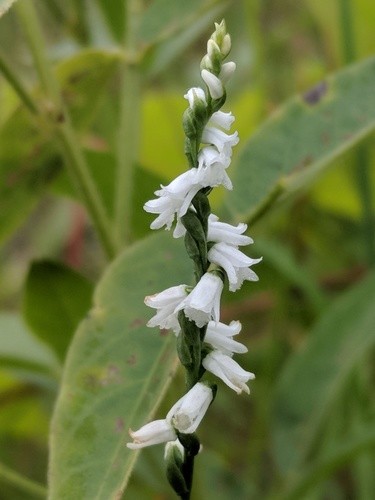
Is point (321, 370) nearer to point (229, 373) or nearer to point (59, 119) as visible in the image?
point (59, 119)

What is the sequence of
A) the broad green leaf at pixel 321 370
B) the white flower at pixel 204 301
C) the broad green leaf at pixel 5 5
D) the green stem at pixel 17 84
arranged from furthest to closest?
the broad green leaf at pixel 321 370 < the green stem at pixel 17 84 < the broad green leaf at pixel 5 5 < the white flower at pixel 204 301

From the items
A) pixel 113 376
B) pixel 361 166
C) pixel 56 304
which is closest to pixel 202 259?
pixel 113 376

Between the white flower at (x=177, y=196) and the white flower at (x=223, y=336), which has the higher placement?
the white flower at (x=177, y=196)

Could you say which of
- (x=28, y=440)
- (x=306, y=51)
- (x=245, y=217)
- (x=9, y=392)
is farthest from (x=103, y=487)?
(x=306, y=51)

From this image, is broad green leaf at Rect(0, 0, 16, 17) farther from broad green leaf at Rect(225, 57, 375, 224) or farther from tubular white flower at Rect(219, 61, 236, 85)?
broad green leaf at Rect(225, 57, 375, 224)

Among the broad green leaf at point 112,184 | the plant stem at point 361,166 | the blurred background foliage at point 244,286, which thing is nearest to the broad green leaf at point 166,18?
the blurred background foliage at point 244,286

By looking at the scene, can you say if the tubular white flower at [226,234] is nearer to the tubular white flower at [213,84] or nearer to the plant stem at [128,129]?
the tubular white flower at [213,84]

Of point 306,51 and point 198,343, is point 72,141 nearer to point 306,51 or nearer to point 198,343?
point 198,343
